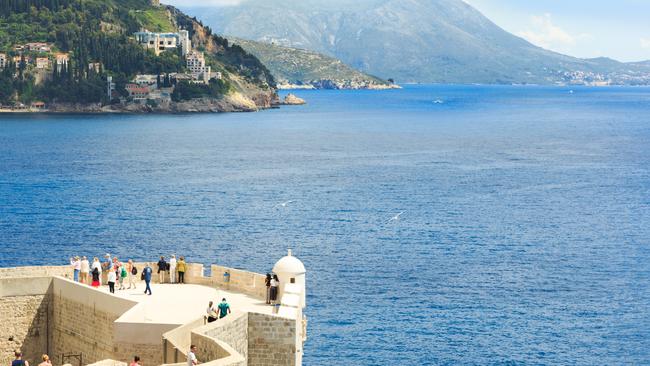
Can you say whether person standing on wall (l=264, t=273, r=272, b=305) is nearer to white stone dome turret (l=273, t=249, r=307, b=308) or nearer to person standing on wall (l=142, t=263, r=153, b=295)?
white stone dome turret (l=273, t=249, r=307, b=308)

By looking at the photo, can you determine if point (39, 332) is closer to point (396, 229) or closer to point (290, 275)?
point (290, 275)

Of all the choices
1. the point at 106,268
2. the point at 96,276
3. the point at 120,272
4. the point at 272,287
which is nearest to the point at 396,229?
the point at 106,268

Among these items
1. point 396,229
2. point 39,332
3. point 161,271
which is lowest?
point 396,229

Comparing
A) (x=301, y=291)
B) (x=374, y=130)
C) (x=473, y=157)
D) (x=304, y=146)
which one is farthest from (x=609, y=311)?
(x=374, y=130)

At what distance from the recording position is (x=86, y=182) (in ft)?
357

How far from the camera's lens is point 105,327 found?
28469 mm

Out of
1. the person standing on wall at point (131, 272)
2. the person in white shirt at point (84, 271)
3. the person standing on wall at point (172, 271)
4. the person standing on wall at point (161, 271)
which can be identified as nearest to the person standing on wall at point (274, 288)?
the person standing on wall at point (172, 271)

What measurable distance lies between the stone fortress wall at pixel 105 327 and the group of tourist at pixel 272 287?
3.37ft

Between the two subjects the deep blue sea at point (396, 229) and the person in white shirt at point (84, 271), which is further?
the deep blue sea at point (396, 229)

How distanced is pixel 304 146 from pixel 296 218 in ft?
234

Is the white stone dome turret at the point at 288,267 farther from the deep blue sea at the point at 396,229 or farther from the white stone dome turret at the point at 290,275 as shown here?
the deep blue sea at the point at 396,229

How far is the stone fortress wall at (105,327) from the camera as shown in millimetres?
24062

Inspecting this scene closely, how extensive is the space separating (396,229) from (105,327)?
54226 mm

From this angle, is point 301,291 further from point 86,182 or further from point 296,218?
point 86,182
